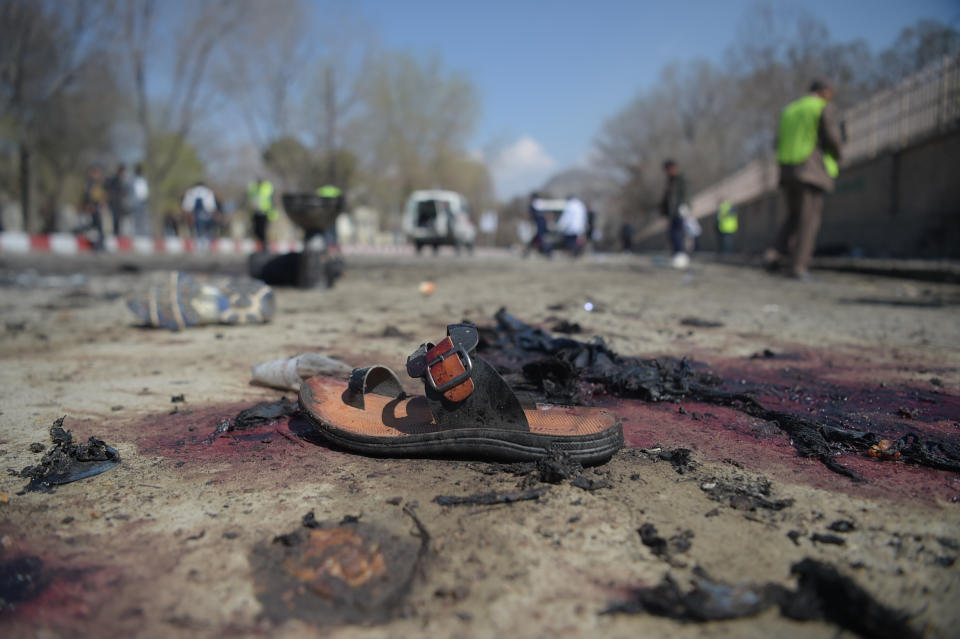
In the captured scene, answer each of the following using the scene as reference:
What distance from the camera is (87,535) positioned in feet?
4.23

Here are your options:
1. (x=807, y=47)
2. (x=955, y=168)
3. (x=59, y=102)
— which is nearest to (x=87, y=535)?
(x=955, y=168)

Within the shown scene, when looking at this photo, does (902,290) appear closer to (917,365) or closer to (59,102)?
(917,365)

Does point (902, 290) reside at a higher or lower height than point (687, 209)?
lower

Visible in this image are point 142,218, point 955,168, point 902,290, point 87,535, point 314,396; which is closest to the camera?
point 87,535

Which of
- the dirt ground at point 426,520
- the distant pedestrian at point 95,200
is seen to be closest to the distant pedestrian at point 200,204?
the distant pedestrian at point 95,200

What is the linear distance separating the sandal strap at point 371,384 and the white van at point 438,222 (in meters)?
17.6

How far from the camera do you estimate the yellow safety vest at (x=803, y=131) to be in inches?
271

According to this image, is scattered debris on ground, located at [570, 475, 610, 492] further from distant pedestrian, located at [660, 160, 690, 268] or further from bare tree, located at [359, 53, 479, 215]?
bare tree, located at [359, 53, 479, 215]

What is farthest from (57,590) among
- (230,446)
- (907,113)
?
(907,113)

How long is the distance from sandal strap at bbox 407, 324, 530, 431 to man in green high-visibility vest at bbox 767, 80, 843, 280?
260 inches

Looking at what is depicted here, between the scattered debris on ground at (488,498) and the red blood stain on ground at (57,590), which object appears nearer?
the red blood stain on ground at (57,590)

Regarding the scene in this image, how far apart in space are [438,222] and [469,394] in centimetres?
1906

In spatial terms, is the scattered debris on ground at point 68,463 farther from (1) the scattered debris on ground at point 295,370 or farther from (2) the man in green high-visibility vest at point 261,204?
(2) the man in green high-visibility vest at point 261,204

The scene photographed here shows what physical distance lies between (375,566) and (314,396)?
2.82 ft
